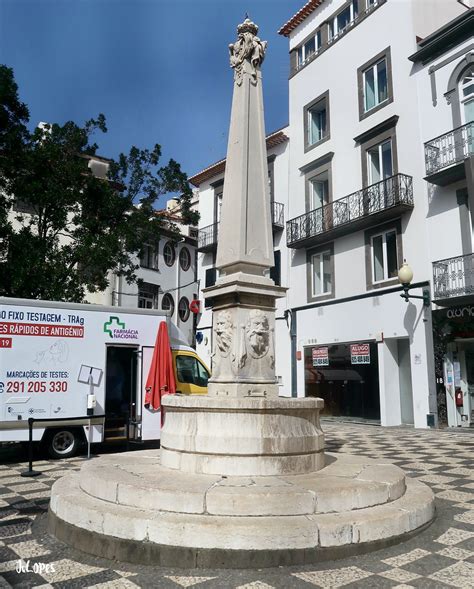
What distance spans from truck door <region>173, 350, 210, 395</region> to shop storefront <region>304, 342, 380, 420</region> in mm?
7843

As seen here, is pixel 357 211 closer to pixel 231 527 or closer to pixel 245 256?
pixel 245 256

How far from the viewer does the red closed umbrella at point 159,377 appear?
10.9 meters

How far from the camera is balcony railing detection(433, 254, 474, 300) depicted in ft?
49.8

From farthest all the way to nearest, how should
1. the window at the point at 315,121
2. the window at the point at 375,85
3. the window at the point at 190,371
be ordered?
the window at the point at 315,121 → the window at the point at 375,85 → the window at the point at 190,371

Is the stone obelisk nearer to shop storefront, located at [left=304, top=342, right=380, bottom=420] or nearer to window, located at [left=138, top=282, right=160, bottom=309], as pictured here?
shop storefront, located at [left=304, top=342, right=380, bottom=420]

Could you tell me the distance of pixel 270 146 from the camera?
80.3 ft

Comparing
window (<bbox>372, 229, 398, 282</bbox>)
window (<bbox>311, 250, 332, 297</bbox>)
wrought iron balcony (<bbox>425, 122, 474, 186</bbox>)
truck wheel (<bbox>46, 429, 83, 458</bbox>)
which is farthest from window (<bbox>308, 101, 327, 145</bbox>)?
truck wheel (<bbox>46, 429, 83, 458</bbox>)

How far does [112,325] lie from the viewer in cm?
1088

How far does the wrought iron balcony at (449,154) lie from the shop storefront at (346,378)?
19.7ft

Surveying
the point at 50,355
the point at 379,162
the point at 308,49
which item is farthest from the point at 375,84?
the point at 50,355

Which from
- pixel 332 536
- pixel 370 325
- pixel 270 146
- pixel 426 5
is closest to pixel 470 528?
pixel 332 536

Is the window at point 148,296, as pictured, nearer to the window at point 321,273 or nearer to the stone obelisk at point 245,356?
the window at point 321,273

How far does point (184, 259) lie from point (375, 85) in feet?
60.1

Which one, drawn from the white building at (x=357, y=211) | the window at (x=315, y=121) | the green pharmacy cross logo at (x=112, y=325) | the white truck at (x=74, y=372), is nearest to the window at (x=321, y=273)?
the white building at (x=357, y=211)
